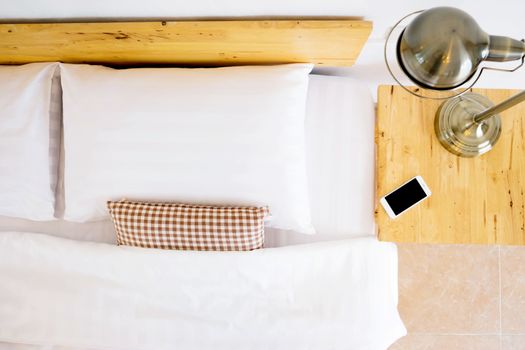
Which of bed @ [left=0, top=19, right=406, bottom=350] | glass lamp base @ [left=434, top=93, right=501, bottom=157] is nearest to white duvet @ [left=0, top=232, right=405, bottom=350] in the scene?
bed @ [left=0, top=19, right=406, bottom=350]

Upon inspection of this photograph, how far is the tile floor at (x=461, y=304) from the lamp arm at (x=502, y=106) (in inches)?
32.2

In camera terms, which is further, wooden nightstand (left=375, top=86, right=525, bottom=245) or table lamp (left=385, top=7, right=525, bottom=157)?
wooden nightstand (left=375, top=86, right=525, bottom=245)

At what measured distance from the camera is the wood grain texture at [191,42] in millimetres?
939

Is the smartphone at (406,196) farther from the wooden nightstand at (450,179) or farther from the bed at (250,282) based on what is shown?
the bed at (250,282)

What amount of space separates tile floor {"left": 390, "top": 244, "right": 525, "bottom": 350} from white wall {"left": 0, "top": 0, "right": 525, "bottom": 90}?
0.97 meters

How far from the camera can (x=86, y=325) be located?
1107mm

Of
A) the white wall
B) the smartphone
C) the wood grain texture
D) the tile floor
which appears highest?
the white wall

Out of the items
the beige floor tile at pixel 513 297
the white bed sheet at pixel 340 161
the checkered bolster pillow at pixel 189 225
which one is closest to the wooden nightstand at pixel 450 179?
the white bed sheet at pixel 340 161

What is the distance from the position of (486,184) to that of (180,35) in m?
0.91

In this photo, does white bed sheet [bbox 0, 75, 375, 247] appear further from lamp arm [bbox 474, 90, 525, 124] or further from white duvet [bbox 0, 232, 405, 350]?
lamp arm [bbox 474, 90, 525, 124]

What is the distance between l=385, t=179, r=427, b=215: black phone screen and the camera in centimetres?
99

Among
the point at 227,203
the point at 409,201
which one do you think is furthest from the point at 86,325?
the point at 409,201

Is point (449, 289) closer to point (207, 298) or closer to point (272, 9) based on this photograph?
point (207, 298)

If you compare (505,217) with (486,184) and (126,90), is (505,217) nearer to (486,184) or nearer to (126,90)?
(486,184)
